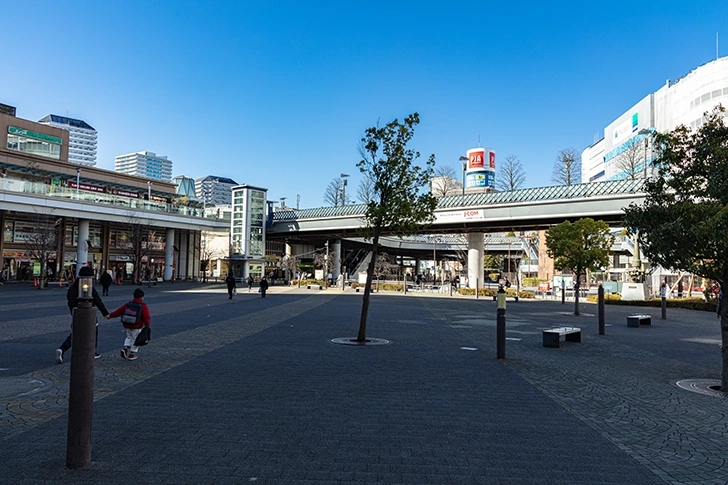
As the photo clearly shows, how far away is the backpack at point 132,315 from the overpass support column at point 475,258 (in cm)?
4051

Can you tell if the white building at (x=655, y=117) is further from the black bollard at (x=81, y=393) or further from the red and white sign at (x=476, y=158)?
the black bollard at (x=81, y=393)

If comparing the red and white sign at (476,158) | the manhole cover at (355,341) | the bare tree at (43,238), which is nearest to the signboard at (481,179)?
the red and white sign at (476,158)

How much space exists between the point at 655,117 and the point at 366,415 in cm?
9444

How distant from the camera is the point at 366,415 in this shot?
6.38m

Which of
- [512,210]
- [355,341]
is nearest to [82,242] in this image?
[512,210]

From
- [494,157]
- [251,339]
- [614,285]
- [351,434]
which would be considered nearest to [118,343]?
[251,339]

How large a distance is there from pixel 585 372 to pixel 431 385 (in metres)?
3.34

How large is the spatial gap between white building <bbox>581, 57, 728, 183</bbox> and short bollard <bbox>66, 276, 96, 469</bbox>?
134 ft

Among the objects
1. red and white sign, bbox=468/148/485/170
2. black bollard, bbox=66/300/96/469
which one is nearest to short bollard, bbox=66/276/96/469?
black bollard, bbox=66/300/96/469

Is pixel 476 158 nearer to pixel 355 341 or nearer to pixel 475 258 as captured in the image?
pixel 475 258

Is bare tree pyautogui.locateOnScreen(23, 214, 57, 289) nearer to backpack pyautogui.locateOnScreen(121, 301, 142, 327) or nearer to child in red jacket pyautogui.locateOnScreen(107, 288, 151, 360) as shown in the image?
child in red jacket pyautogui.locateOnScreen(107, 288, 151, 360)

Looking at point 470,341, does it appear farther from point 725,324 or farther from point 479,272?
point 479,272

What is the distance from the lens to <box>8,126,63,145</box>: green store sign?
5619cm

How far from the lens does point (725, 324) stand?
860 centimetres
